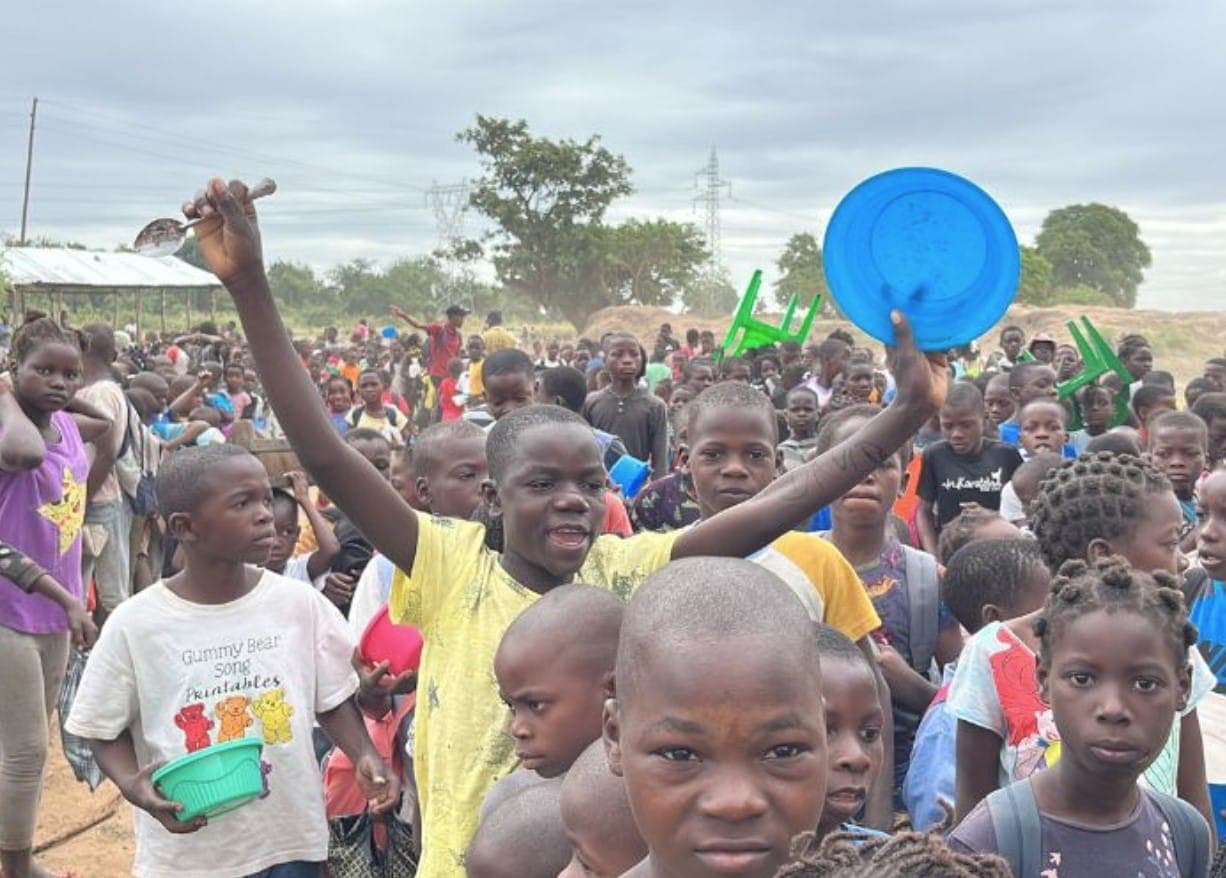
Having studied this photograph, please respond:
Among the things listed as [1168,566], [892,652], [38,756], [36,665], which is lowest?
[38,756]

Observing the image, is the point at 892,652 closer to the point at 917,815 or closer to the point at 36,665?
the point at 917,815

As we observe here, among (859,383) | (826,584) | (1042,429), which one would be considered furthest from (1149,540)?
(859,383)

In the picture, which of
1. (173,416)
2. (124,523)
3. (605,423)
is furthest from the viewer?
(173,416)

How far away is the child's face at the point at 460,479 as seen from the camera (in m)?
3.79

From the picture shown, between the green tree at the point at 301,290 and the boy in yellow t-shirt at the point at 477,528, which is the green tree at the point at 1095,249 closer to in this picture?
the green tree at the point at 301,290

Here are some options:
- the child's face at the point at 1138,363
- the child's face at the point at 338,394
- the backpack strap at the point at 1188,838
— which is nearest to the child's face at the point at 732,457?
the backpack strap at the point at 1188,838

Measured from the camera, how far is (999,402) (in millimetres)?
7785

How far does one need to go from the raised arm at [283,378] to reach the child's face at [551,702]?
43cm

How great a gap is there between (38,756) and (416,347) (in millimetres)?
15993

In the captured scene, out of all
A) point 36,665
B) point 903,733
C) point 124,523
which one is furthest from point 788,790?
point 124,523

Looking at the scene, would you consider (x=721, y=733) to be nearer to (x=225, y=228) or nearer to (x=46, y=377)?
(x=225, y=228)

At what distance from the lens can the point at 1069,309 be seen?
1492 inches

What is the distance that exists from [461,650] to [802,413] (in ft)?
17.0

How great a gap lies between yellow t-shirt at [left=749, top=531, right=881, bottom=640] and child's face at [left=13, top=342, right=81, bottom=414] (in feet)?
9.86
